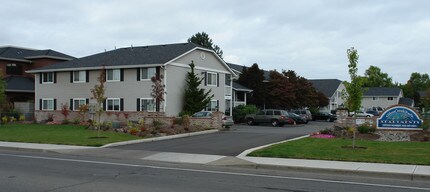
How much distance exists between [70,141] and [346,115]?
52.8ft

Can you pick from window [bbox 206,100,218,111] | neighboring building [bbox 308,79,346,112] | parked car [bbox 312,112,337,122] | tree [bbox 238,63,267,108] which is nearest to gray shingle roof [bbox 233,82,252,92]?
tree [bbox 238,63,267,108]

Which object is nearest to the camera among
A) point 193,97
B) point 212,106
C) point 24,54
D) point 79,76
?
point 193,97

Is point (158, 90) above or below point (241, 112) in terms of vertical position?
above

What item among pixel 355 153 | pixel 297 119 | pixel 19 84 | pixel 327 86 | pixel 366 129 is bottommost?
pixel 355 153

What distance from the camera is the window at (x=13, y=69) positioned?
51219 mm

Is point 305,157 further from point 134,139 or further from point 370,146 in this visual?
point 134,139

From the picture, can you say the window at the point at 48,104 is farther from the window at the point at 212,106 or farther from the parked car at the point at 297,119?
the parked car at the point at 297,119

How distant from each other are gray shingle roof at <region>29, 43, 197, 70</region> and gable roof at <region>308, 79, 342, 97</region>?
4123 centimetres

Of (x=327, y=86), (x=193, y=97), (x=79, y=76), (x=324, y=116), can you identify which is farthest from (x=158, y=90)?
(x=327, y=86)

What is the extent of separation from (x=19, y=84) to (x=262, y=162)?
137 feet

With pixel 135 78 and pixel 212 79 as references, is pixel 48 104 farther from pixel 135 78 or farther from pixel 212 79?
pixel 212 79

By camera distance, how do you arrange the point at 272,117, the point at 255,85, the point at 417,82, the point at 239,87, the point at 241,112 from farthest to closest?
the point at 417,82 < the point at 255,85 < the point at 239,87 < the point at 241,112 < the point at 272,117

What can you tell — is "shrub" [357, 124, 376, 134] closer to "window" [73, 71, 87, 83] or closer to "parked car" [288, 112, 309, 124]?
"parked car" [288, 112, 309, 124]

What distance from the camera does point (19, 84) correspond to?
4959 cm
